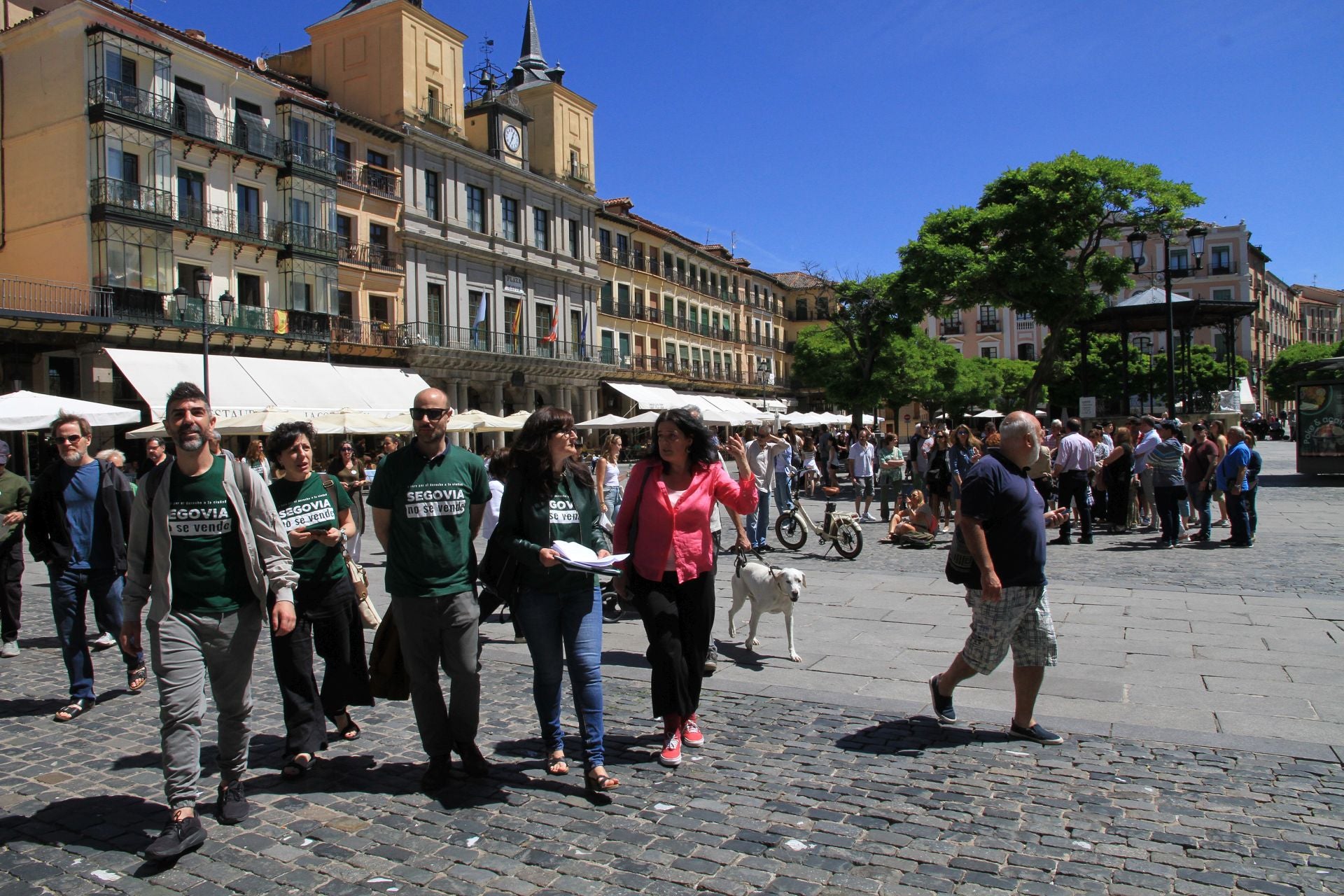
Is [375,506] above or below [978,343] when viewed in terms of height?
below

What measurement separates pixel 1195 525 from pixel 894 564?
6671mm

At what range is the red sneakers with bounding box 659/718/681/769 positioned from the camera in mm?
4348

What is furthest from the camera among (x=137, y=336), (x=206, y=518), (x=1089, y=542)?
(x=137, y=336)

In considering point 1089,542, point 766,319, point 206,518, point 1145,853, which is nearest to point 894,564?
point 1089,542

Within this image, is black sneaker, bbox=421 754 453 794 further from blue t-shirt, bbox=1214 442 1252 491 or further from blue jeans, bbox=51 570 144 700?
blue t-shirt, bbox=1214 442 1252 491

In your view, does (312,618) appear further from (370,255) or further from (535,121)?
(535,121)

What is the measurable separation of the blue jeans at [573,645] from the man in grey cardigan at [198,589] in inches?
39.7

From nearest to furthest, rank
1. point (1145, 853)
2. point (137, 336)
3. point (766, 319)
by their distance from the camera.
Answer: point (1145, 853) < point (137, 336) < point (766, 319)

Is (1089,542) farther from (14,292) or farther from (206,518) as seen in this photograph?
(14,292)

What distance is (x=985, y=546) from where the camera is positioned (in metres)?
4.51

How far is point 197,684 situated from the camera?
3600 mm

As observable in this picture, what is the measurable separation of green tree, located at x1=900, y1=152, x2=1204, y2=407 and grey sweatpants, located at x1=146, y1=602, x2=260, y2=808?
2130 centimetres

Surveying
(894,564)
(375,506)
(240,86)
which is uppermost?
(240,86)

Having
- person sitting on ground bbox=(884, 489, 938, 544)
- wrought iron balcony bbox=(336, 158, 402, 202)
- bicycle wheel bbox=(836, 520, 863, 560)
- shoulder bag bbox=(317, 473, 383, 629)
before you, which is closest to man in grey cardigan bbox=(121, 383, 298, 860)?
shoulder bag bbox=(317, 473, 383, 629)
